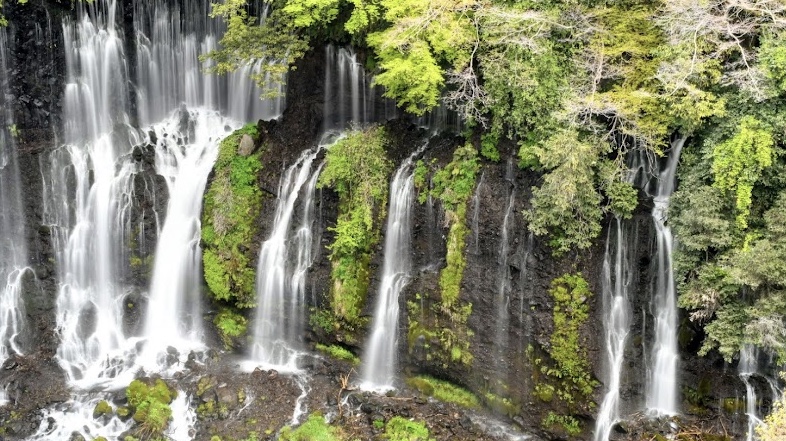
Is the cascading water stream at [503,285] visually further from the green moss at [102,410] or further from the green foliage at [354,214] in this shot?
the green moss at [102,410]

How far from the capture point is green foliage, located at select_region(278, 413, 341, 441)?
14.4m

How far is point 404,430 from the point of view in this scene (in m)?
14.5

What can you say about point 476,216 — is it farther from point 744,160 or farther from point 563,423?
point 744,160

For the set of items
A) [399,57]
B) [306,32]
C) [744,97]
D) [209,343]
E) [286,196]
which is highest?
[306,32]

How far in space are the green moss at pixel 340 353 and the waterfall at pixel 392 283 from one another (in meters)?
0.44

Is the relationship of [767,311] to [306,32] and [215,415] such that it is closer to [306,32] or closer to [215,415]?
[215,415]

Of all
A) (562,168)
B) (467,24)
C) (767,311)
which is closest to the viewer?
(767,311)

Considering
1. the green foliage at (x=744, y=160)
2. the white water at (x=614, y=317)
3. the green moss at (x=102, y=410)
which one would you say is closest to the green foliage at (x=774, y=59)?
the green foliage at (x=744, y=160)

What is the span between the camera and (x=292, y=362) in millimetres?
17172

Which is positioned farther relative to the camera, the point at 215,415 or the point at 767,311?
the point at 215,415

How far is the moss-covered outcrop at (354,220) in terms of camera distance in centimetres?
1620

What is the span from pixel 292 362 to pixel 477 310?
5.53 m

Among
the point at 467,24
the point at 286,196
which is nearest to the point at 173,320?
the point at 286,196

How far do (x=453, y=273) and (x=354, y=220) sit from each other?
298cm
